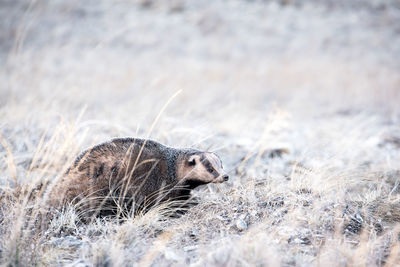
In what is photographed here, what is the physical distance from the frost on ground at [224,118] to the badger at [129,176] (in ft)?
0.81

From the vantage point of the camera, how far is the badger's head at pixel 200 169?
421 centimetres

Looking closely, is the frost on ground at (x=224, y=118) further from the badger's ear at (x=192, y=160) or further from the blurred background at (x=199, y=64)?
the badger's ear at (x=192, y=160)

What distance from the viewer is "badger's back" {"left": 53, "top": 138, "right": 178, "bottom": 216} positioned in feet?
13.0

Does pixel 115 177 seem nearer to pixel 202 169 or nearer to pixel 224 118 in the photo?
pixel 202 169

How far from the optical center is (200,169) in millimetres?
4223

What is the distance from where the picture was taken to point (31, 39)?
16.0 m

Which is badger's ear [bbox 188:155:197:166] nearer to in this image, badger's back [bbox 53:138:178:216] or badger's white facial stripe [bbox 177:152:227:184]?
badger's white facial stripe [bbox 177:152:227:184]

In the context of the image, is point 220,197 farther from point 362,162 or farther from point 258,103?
point 258,103

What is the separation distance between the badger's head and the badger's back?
228 millimetres

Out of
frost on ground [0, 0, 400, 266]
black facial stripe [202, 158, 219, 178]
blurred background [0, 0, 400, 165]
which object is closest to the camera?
frost on ground [0, 0, 400, 266]

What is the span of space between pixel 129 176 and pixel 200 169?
827 mm

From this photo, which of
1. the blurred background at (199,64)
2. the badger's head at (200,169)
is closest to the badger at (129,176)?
the badger's head at (200,169)

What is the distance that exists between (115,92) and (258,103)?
471 cm

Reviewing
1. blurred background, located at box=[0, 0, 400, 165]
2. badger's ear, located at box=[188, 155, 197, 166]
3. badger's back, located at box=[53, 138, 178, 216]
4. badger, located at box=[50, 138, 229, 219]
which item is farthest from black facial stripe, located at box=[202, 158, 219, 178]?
blurred background, located at box=[0, 0, 400, 165]
